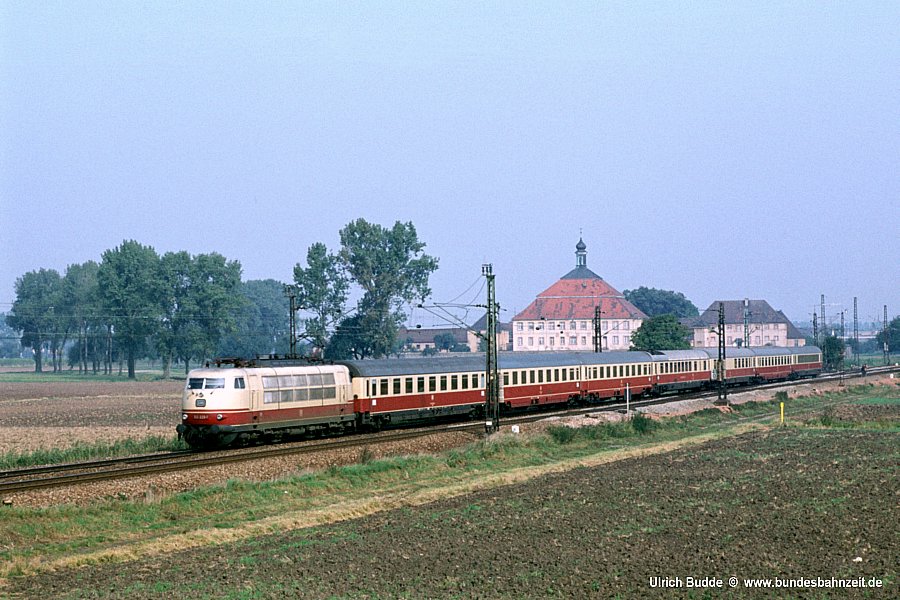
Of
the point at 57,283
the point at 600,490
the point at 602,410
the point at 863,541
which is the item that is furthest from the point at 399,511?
the point at 57,283

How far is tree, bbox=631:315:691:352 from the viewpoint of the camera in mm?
139000

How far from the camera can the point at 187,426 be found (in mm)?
A: 37969

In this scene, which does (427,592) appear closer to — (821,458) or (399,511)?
(399,511)

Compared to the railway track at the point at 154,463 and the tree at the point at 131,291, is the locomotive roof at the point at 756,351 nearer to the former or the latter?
the railway track at the point at 154,463

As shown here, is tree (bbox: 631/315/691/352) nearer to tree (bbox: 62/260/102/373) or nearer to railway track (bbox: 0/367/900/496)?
tree (bbox: 62/260/102/373)

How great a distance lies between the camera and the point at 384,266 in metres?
127

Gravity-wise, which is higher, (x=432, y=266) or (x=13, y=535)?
(x=432, y=266)

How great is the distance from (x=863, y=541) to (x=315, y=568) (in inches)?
454

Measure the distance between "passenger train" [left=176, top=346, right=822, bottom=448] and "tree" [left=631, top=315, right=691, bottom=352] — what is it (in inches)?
2394

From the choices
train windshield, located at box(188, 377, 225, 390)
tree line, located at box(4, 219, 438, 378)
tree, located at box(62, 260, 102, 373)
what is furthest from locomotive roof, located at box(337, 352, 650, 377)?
tree, located at box(62, 260, 102, 373)

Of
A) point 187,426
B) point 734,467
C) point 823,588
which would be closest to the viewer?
point 823,588

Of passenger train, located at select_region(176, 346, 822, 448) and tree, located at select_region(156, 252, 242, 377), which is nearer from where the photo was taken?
passenger train, located at select_region(176, 346, 822, 448)

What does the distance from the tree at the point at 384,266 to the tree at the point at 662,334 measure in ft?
110

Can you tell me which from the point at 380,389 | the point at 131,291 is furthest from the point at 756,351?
the point at 131,291
